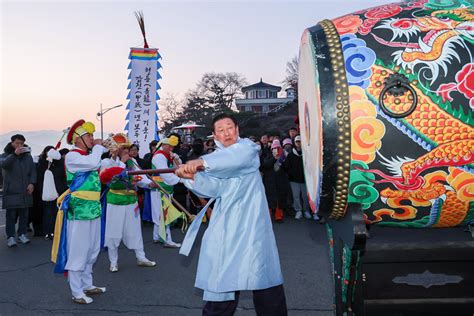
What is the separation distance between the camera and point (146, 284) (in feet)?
14.8

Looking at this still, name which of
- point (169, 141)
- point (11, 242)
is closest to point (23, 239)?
point (11, 242)

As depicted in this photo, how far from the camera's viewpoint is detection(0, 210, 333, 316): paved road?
3.80m

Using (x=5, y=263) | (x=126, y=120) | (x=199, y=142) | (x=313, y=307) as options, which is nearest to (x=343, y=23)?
(x=313, y=307)

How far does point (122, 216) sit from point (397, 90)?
145 inches

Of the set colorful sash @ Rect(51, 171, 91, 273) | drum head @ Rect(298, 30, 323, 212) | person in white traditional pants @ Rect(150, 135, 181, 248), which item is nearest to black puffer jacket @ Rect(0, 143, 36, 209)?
person in white traditional pants @ Rect(150, 135, 181, 248)

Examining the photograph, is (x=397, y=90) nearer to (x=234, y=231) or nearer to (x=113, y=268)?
(x=234, y=231)

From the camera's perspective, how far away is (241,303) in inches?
150

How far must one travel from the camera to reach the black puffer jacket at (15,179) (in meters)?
6.62

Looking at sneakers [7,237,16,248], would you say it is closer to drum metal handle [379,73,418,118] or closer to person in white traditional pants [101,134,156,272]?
person in white traditional pants [101,134,156,272]

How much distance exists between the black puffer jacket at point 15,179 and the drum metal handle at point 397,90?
19.6 feet

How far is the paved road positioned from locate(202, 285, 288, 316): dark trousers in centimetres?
104

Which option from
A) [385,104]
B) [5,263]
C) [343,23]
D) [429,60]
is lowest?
[5,263]

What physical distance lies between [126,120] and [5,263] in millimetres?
5300

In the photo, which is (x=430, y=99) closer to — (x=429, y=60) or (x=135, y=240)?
(x=429, y=60)
